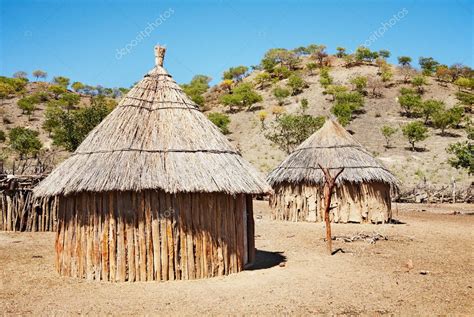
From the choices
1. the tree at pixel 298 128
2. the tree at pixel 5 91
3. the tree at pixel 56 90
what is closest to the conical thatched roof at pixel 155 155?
the tree at pixel 298 128

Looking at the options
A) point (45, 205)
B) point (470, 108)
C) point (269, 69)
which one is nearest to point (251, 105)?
point (269, 69)

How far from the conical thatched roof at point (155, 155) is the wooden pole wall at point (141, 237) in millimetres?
330

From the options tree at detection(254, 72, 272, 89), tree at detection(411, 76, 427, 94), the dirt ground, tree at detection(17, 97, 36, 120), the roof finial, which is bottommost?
the dirt ground

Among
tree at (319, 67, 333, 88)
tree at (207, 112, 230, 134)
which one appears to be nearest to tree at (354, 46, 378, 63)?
tree at (319, 67, 333, 88)

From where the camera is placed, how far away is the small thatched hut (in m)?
17.0

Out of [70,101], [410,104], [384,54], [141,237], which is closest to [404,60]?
[384,54]

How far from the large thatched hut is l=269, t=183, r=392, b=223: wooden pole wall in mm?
8940

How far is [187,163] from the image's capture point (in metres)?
8.29

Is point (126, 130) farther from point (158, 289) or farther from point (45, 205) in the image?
point (45, 205)

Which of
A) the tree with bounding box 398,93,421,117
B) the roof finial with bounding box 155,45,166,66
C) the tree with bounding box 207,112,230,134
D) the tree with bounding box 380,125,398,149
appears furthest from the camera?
the tree with bounding box 207,112,230,134

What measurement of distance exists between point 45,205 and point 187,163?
7720mm

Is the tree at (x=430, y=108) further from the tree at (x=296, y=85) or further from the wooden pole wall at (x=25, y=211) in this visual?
the wooden pole wall at (x=25, y=211)

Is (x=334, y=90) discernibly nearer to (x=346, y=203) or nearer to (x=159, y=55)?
(x=346, y=203)

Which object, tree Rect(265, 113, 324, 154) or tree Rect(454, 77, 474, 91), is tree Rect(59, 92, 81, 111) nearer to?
tree Rect(265, 113, 324, 154)
